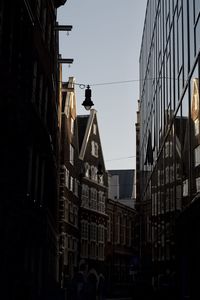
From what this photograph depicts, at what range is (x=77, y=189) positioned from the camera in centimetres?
6438

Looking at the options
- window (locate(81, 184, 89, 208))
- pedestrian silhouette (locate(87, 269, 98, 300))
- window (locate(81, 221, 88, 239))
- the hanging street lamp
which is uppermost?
window (locate(81, 184, 89, 208))

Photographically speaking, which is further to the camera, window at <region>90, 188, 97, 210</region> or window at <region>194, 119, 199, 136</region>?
window at <region>90, 188, 97, 210</region>

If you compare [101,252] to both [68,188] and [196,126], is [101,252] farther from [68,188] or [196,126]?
[196,126]

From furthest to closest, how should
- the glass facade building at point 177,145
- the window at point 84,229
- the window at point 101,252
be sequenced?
the window at point 101,252 → the window at point 84,229 → the glass facade building at point 177,145

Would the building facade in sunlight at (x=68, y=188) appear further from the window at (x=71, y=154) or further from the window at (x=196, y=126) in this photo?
the window at (x=196, y=126)

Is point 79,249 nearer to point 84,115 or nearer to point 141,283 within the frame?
point 84,115

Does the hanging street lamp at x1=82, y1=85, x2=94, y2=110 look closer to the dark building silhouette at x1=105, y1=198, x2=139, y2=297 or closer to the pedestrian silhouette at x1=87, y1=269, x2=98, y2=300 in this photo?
the pedestrian silhouette at x1=87, y1=269, x2=98, y2=300

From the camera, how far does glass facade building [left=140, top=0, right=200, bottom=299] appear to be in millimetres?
18688

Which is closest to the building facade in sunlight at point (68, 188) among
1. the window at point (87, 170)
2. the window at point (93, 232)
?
the window at point (87, 170)

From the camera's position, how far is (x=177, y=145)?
22.8 m

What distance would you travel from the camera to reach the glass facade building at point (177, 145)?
61.3 feet

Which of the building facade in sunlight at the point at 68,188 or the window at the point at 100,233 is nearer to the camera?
the building facade in sunlight at the point at 68,188

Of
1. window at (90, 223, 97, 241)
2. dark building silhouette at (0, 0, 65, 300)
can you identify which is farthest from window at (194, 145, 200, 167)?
window at (90, 223, 97, 241)

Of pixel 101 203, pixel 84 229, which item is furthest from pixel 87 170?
pixel 84 229
